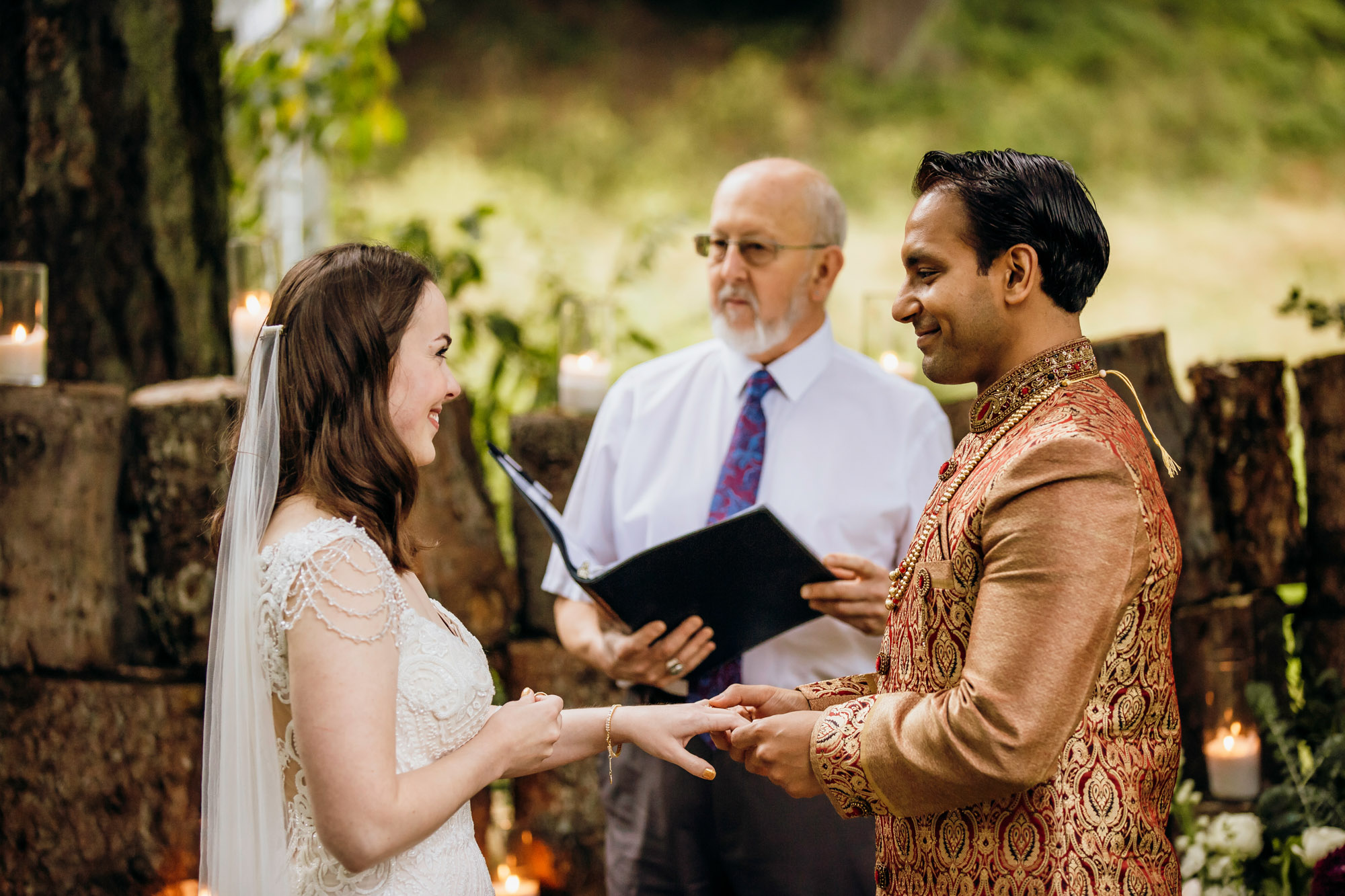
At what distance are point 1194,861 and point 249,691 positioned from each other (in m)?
2.05

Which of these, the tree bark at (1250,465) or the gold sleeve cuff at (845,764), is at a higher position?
the tree bark at (1250,465)

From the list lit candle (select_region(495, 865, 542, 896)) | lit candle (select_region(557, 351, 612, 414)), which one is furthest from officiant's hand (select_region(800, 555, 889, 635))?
lit candle (select_region(495, 865, 542, 896))

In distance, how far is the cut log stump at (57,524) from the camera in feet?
7.47

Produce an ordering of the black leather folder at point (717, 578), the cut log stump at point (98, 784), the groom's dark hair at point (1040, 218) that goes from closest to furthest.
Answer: the groom's dark hair at point (1040, 218) → the black leather folder at point (717, 578) → the cut log stump at point (98, 784)

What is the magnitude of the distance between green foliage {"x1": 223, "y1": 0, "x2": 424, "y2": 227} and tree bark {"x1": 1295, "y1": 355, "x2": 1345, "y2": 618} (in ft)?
10.2

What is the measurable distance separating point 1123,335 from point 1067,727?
1.61 m

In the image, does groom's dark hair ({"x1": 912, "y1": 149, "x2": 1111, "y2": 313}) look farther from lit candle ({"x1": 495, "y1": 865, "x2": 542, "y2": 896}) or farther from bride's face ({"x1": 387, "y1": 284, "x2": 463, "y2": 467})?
lit candle ({"x1": 495, "y1": 865, "x2": 542, "y2": 896})

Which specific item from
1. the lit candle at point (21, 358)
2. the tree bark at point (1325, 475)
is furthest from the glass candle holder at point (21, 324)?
the tree bark at point (1325, 475)

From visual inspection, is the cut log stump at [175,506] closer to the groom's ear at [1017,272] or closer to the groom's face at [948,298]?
the groom's face at [948,298]

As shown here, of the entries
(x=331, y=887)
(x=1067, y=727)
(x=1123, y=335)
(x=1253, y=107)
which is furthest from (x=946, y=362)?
(x=1253, y=107)

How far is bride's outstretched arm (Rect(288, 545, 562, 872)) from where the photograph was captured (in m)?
1.30

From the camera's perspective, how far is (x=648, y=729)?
173cm

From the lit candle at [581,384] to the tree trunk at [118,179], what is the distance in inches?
40.8

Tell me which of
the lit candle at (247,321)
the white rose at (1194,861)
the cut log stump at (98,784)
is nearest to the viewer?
the cut log stump at (98,784)
